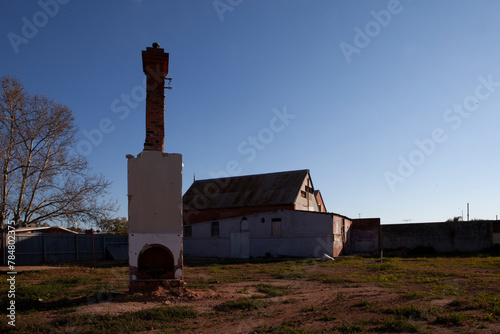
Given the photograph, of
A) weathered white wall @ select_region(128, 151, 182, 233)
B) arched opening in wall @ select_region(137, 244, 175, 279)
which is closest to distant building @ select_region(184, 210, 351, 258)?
arched opening in wall @ select_region(137, 244, 175, 279)

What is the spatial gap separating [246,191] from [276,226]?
30.4 feet

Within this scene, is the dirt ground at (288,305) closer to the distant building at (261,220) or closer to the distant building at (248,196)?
the distant building at (261,220)

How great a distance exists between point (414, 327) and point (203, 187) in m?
35.5

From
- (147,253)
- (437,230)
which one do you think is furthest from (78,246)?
(437,230)

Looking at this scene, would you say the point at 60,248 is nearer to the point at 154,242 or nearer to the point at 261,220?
the point at 261,220

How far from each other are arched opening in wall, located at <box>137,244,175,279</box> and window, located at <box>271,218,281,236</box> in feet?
63.3

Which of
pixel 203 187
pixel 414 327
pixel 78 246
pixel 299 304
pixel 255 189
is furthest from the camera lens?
pixel 203 187

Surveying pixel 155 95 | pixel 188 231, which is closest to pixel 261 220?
pixel 188 231

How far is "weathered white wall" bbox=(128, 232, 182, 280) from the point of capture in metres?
9.73

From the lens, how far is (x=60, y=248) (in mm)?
24797

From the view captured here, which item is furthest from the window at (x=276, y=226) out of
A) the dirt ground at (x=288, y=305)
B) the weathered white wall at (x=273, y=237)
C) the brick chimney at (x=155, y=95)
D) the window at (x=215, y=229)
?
the brick chimney at (x=155, y=95)

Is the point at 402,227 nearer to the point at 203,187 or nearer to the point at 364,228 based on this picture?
the point at 364,228

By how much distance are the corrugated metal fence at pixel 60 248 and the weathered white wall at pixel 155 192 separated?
10803 mm

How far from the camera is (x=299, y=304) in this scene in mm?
8945
